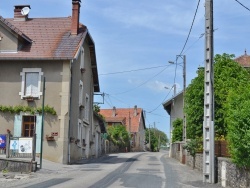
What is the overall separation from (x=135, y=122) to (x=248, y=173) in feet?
254

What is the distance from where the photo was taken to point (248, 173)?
1248 cm

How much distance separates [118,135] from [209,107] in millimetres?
45058

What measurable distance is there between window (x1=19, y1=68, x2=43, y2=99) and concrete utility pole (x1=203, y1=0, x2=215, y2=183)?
540 inches

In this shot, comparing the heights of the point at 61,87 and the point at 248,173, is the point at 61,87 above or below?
above

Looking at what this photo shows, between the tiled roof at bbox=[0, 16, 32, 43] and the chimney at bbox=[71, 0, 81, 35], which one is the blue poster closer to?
the tiled roof at bbox=[0, 16, 32, 43]

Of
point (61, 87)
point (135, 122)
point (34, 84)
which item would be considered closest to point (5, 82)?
point (34, 84)

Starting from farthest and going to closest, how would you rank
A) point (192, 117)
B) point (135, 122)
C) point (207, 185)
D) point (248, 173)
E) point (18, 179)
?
point (135, 122) < point (192, 117) < point (18, 179) < point (207, 185) < point (248, 173)

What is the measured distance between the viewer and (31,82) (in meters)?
27.4

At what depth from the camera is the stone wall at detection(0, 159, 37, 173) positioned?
19688 millimetres

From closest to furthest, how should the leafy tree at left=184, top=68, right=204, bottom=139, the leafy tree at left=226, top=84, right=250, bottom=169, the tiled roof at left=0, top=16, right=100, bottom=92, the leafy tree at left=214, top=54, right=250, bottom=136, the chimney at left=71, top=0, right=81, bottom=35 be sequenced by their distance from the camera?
the leafy tree at left=226, top=84, right=250, bottom=169, the leafy tree at left=214, top=54, right=250, bottom=136, the leafy tree at left=184, top=68, right=204, bottom=139, the tiled roof at left=0, top=16, right=100, bottom=92, the chimney at left=71, top=0, right=81, bottom=35

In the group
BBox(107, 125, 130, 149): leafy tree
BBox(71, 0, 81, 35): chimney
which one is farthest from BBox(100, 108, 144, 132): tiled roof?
BBox(71, 0, 81, 35): chimney

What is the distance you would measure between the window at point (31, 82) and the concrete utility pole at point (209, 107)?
1372 cm

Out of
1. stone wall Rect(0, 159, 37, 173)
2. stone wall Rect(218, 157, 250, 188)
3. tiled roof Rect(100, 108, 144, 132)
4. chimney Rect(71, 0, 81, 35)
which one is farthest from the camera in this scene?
tiled roof Rect(100, 108, 144, 132)

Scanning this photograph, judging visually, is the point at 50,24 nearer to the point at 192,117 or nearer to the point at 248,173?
the point at 192,117
